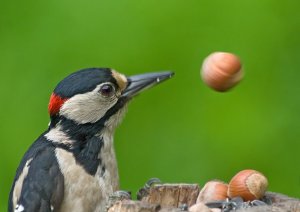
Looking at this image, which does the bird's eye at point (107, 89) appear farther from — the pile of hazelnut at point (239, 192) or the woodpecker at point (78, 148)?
the pile of hazelnut at point (239, 192)

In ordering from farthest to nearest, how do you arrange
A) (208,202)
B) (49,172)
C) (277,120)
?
(277,120), (49,172), (208,202)

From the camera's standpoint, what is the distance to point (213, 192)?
8.00 m

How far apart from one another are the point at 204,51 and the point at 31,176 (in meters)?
Answer: 1.32

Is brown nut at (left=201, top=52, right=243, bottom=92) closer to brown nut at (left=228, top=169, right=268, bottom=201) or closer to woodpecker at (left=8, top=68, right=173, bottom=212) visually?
woodpecker at (left=8, top=68, right=173, bottom=212)

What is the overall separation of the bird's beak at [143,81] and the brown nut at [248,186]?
100cm

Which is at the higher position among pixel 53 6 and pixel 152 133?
pixel 53 6

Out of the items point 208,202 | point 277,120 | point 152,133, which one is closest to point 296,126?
point 277,120

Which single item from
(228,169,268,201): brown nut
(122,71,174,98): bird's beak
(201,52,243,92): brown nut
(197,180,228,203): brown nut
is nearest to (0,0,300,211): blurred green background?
(122,71,174,98): bird's beak

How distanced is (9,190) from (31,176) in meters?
0.85

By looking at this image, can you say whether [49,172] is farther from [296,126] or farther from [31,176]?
[296,126]

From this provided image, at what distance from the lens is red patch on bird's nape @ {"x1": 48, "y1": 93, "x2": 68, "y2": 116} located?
8.59 meters

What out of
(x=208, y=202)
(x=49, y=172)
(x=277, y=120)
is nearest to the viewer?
(x=208, y=202)

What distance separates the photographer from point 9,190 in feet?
30.4

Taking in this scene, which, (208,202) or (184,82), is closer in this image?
(208,202)
